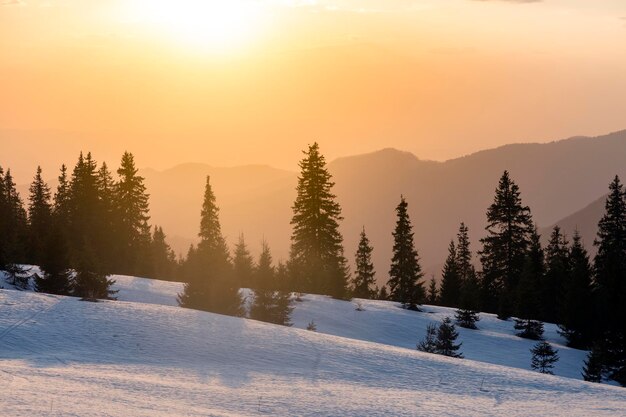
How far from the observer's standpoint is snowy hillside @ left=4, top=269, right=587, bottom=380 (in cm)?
3331

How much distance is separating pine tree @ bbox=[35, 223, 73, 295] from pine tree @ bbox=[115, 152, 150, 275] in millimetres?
28056

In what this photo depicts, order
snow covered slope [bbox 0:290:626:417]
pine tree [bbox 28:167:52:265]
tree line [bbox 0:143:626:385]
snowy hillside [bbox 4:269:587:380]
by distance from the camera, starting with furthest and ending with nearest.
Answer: pine tree [bbox 28:167:52:265]
snowy hillside [bbox 4:269:587:380]
tree line [bbox 0:143:626:385]
snow covered slope [bbox 0:290:626:417]

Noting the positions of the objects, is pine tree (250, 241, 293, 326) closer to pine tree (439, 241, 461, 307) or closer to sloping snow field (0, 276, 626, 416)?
sloping snow field (0, 276, 626, 416)

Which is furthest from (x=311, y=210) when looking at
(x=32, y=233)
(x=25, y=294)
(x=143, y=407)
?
(x=143, y=407)

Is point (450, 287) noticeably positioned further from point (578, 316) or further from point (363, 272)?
point (578, 316)

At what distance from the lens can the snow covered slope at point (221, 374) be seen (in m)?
12.4

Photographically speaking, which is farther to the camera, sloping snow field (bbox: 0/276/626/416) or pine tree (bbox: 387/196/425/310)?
pine tree (bbox: 387/196/425/310)

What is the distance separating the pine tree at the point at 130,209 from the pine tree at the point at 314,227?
16.8 m

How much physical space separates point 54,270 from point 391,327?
19699 millimetres

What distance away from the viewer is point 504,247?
196 ft

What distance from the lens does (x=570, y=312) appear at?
38.1 m

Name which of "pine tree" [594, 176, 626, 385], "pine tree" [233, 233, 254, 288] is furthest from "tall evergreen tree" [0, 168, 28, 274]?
"pine tree" [594, 176, 626, 385]

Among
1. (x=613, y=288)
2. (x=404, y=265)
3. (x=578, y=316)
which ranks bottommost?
(x=578, y=316)

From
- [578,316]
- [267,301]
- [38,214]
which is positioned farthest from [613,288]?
[38,214]
